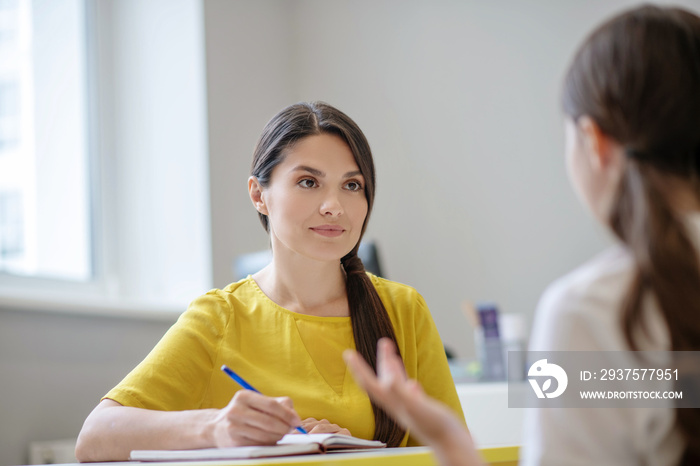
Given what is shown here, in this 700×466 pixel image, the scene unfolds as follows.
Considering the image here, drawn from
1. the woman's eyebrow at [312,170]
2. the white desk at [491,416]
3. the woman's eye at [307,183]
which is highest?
the woman's eyebrow at [312,170]

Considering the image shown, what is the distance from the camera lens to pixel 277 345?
1396 mm

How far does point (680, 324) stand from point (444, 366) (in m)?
0.82

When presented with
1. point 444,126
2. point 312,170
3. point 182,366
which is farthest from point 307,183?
point 444,126

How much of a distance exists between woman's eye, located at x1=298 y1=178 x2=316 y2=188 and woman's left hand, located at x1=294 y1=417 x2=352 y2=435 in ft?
1.45

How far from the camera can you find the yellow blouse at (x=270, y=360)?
1.31m

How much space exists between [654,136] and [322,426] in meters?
0.77

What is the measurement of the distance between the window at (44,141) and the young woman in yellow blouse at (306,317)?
1370mm

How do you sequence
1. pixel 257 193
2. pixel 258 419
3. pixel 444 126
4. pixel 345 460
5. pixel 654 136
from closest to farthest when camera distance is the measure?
pixel 654 136 → pixel 345 460 → pixel 258 419 → pixel 257 193 → pixel 444 126

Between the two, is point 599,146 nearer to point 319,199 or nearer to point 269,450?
point 269,450

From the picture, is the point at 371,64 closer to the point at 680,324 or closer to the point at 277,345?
the point at 277,345

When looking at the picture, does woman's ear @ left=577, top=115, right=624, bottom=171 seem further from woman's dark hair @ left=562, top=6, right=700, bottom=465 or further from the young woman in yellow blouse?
the young woman in yellow blouse

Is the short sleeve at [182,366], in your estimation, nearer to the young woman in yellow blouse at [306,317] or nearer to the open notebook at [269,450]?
the young woman in yellow blouse at [306,317]

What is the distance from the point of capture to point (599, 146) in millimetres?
722

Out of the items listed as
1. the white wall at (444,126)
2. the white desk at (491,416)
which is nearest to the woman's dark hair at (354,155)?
the white desk at (491,416)
